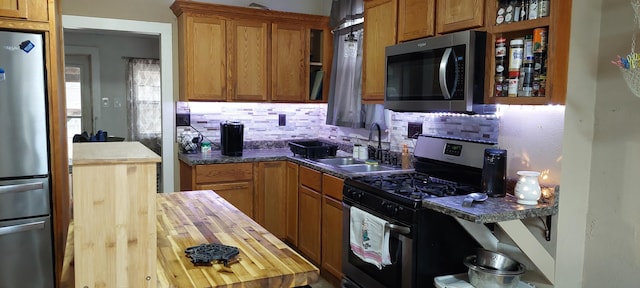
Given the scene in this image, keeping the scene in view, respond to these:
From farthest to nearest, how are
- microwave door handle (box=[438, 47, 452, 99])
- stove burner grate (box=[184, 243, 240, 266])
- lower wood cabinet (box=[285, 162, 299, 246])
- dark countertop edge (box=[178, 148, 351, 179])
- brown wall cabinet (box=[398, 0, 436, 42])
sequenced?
1. lower wood cabinet (box=[285, 162, 299, 246])
2. dark countertop edge (box=[178, 148, 351, 179])
3. brown wall cabinet (box=[398, 0, 436, 42])
4. microwave door handle (box=[438, 47, 452, 99])
5. stove burner grate (box=[184, 243, 240, 266])

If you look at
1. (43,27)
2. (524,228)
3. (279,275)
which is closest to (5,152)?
(43,27)

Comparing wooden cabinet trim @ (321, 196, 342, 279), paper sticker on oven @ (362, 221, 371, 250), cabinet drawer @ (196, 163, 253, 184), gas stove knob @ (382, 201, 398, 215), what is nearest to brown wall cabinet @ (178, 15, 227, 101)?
cabinet drawer @ (196, 163, 253, 184)

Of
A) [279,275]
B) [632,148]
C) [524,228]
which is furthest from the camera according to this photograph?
[524,228]

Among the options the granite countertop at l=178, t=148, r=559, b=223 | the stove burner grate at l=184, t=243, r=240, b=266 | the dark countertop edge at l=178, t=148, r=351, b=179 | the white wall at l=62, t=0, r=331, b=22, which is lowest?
the stove burner grate at l=184, t=243, r=240, b=266

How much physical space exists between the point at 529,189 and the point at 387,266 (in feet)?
2.84

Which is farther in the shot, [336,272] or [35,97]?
[336,272]

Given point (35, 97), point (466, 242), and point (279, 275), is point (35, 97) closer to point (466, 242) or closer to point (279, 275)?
point (279, 275)

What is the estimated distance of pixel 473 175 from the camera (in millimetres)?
2777

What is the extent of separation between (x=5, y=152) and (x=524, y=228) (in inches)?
111

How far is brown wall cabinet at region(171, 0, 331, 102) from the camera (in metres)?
3.95

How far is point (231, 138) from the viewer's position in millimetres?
4121

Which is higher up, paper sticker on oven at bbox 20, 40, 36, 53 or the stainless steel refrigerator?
paper sticker on oven at bbox 20, 40, 36, 53

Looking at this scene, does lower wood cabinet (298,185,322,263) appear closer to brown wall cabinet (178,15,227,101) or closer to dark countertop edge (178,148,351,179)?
dark countertop edge (178,148,351,179)

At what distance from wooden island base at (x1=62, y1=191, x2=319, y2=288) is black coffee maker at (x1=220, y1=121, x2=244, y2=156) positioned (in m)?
1.85
